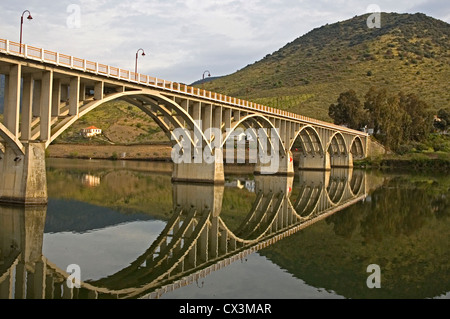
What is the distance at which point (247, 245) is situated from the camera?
1936 cm

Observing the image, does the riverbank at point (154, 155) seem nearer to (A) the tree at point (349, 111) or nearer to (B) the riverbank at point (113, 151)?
(B) the riverbank at point (113, 151)

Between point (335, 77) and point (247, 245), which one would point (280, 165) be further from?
point (335, 77)

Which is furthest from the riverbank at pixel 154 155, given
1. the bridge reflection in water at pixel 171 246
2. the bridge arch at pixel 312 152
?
the bridge reflection in water at pixel 171 246

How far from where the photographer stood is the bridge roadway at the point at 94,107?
24.2m

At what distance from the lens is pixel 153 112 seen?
39812 mm

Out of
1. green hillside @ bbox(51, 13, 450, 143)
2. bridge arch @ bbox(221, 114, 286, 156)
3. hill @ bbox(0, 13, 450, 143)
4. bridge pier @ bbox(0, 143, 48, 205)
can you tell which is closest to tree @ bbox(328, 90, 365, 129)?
hill @ bbox(0, 13, 450, 143)

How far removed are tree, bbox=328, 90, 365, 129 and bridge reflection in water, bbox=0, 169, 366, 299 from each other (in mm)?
63262

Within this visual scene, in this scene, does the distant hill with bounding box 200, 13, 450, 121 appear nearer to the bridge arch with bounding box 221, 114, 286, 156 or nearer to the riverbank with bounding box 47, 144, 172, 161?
the riverbank with bounding box 47, 144, 172, 161

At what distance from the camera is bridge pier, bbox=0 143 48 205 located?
2428 cm

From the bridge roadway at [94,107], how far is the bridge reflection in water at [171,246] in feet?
8.23

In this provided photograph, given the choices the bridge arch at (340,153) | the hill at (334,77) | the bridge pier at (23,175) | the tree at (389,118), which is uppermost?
the hill at (334,77)

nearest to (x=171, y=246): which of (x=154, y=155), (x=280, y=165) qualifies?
(x=280, y=165)

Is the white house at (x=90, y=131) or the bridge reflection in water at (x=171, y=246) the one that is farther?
the white house at (x=90, y=131)
